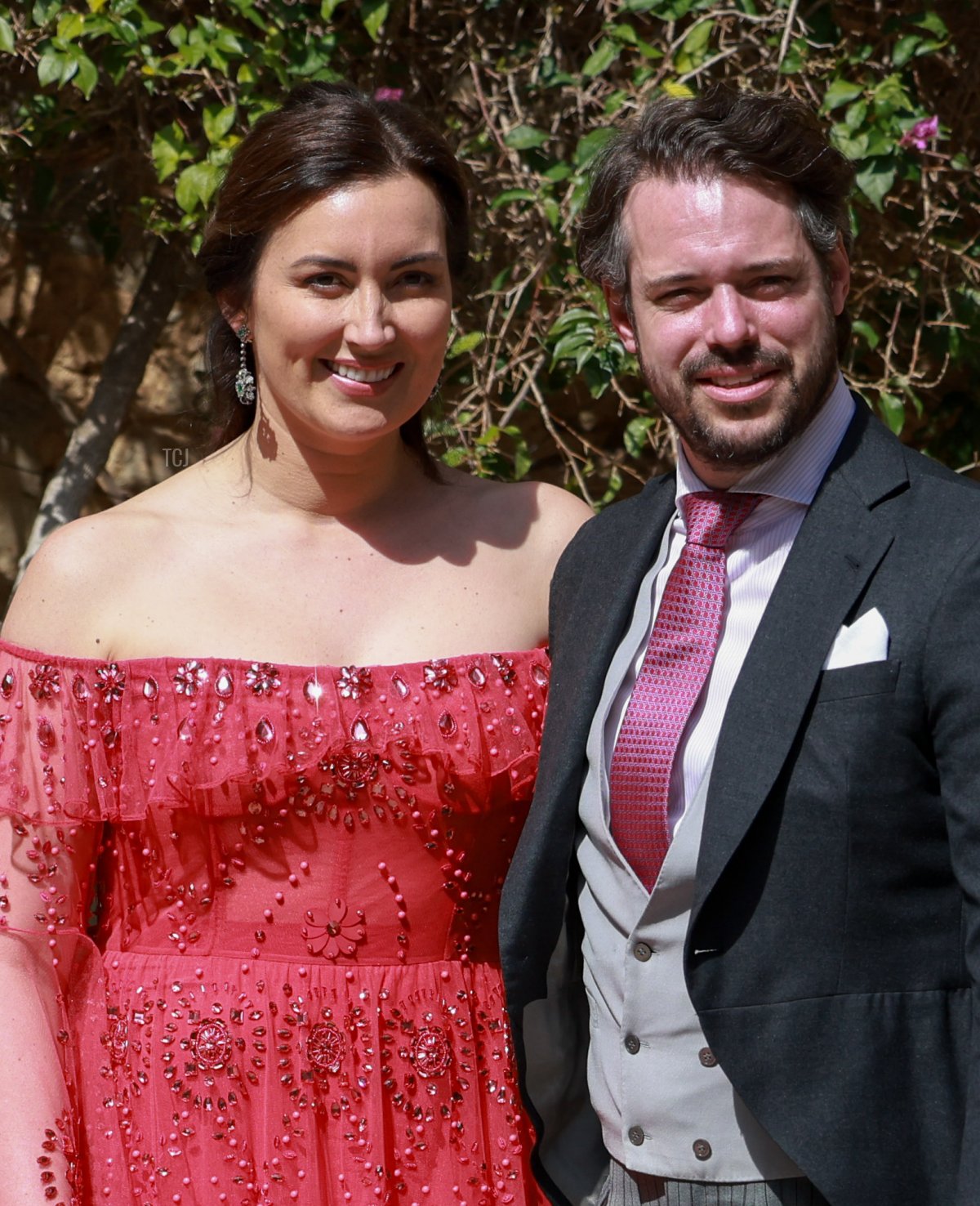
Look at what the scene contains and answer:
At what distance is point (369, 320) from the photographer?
1866 millimetres

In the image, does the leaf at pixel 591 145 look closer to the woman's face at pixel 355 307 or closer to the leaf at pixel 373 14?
the leaf at pixel 373 14

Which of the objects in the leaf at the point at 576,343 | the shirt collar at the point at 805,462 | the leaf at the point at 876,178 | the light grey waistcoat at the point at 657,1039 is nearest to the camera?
the light grey waistcoat at the point at 657,1039

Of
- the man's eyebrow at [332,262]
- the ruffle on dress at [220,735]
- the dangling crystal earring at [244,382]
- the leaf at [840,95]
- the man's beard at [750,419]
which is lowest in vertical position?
the ruffle on dress at [220,735]

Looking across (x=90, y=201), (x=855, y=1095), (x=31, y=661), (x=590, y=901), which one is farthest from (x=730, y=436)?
(x=90, y=201)

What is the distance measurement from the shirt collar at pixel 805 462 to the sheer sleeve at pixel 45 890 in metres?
0.90

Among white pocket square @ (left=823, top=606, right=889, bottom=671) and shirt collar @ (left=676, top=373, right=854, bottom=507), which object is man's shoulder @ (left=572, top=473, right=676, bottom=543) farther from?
white pocket square @ (left=823, top=606, right=889, bottom=671)

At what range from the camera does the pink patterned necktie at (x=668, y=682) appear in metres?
1.60

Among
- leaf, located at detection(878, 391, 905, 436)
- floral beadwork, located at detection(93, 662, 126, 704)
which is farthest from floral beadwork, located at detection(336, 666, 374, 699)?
leaf, located at detection(878, 391, 905, 436)

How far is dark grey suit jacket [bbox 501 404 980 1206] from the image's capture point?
1.42 metres

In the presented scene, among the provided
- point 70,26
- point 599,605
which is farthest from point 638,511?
point 70,26

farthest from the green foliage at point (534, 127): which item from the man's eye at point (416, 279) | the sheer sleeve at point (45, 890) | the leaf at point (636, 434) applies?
the sheer sleeve at point (45, 890)

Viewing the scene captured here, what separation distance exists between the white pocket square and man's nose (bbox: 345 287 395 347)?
71 centimetres

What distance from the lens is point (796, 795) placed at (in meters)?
1.47

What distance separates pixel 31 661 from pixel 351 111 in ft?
2.74
